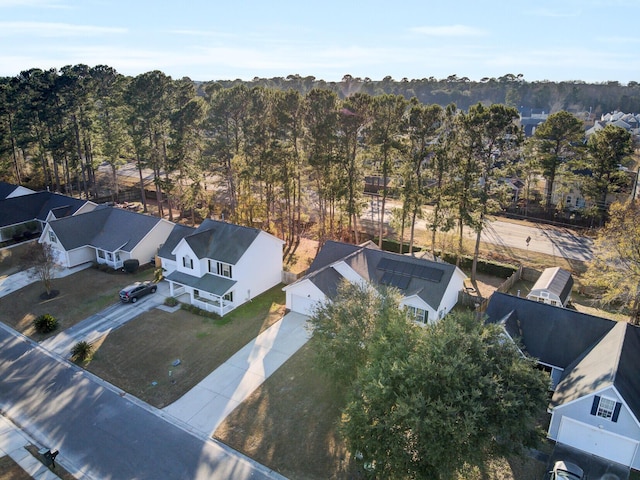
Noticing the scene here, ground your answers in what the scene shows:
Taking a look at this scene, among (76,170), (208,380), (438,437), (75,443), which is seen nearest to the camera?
(438,437)

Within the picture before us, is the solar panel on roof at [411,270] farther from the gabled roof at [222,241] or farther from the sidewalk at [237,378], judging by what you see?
the gabled roof at [222,241]

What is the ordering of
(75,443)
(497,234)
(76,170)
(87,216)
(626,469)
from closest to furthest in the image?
(626,469) < (75,443) < (87,216) < (497,234) < (76,170)

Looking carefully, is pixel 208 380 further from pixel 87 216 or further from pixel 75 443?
pixel 87 216

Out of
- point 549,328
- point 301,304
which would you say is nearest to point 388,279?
point 301,304

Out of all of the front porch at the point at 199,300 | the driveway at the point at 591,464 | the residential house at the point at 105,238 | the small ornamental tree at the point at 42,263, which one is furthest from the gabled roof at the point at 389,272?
the small ornamental tree at the point at 42,263

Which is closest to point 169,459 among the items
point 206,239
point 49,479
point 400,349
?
point 49,479

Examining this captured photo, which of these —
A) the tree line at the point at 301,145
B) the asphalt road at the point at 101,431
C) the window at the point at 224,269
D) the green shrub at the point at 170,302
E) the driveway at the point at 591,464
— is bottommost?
the asphalt road at the point at 101,431

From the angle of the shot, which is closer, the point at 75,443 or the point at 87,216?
the point at 75,443
